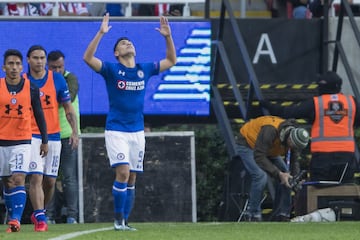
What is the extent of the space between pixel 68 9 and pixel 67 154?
3.23 m

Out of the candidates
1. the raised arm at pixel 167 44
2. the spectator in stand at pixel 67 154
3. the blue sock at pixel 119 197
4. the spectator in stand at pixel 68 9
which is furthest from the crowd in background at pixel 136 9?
the blue sock at pixel 119 197

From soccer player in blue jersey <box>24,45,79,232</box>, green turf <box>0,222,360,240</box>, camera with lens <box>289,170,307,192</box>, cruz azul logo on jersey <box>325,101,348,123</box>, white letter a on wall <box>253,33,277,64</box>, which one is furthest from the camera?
white letter a on wall <box>253,33,277,64</box>

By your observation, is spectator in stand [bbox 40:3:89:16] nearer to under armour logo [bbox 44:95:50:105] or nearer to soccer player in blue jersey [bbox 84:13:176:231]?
under armour logo [bbox 44:95:50:105]

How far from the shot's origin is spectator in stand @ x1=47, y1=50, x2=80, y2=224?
674 inches

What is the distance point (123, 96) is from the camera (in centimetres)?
1445

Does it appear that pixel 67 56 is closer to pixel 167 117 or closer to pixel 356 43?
pixel 167 117

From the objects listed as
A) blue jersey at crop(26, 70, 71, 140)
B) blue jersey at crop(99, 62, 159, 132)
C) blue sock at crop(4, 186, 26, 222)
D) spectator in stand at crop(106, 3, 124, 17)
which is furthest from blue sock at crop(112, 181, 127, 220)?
spectator in stand at crop(106, 3, 124, 17)

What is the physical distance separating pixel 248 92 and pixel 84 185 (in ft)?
8.50

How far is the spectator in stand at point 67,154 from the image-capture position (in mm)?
17125

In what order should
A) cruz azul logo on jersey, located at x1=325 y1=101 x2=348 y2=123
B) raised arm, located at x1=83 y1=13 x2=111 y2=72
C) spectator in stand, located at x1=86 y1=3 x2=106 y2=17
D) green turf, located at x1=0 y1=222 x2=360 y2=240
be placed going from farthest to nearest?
spectator in stand, located at x1=86 y1=3 x2=106 y2=17 → cruz azul logo on jersey, located at x1=325 y1=101 x2=348 y2=123 → raised arm, located at x1=83 y1=13 x2=111 y2=72 → green turf, located at x1=0 y1=222 x2=360 y2=240

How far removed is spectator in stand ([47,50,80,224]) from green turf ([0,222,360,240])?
190cm

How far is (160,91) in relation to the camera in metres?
19.3

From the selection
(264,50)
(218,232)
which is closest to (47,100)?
(218,232)

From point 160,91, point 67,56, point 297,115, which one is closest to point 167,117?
point 160,91
